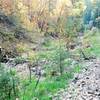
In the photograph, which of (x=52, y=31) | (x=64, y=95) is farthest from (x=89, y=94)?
(x=52, y=31)

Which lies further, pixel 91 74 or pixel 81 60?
pixel 81 60

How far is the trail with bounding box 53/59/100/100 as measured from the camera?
41.6 feet

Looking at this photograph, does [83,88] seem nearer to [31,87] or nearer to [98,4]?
[31,87]

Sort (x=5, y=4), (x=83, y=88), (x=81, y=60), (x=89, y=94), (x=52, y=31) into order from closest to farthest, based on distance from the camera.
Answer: (x=89, y=94)
(x=83, y=88)
(x=5, y=4)
(x=81, y=60)
(x=52, y=31)

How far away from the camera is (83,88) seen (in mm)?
13984

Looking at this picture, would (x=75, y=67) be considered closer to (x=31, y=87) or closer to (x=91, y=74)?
(x=91, y=74)

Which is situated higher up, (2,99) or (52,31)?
(2,99)

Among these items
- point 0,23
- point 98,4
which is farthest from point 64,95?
point 98,4

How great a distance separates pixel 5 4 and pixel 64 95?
27.6 feet

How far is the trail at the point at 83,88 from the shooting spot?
12681mm

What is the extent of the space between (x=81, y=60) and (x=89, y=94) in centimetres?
1102

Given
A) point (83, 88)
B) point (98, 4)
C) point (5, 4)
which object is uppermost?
point (5, 4)

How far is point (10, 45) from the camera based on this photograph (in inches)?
643

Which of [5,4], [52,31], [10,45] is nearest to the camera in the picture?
[10,45]
